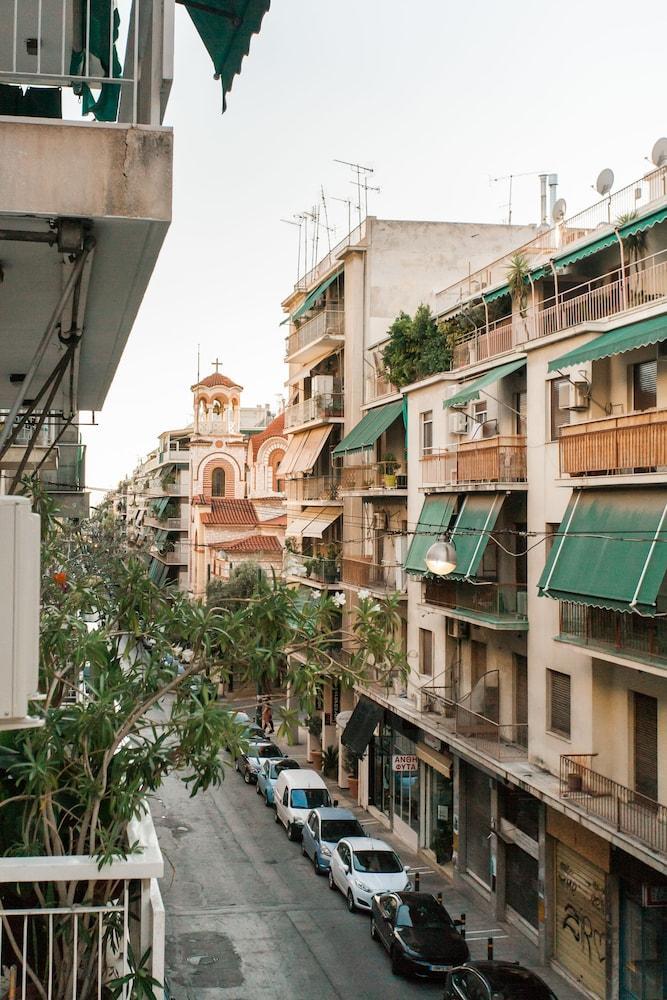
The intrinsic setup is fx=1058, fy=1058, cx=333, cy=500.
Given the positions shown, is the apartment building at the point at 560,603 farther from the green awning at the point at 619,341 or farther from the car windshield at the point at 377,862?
the car windshield at the point at 377,862

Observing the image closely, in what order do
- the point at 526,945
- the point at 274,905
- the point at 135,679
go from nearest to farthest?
the point at 135,679
the point at 526,945
the point at 274,905

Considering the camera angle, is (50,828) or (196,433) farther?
(196,433)

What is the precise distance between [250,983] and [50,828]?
12.9 metres

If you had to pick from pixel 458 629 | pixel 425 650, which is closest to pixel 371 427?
pixel 425 650

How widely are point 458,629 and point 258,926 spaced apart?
8.33 metres

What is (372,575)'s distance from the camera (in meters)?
32.2

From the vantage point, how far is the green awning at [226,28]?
13.3ft

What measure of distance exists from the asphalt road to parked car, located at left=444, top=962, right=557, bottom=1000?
92.8 inches

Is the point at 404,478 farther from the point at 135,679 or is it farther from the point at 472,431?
the point at 135,679

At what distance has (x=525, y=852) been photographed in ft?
72.1

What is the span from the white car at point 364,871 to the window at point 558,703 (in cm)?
533

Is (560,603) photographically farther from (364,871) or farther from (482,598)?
(364,871)

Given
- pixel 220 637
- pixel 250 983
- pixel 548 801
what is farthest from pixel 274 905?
pixel 220 637

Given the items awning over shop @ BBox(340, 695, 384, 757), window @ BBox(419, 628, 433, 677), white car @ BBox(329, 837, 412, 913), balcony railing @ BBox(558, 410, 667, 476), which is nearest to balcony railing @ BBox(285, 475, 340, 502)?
awning over shop @ BBox(340, 695, 384, 757)
